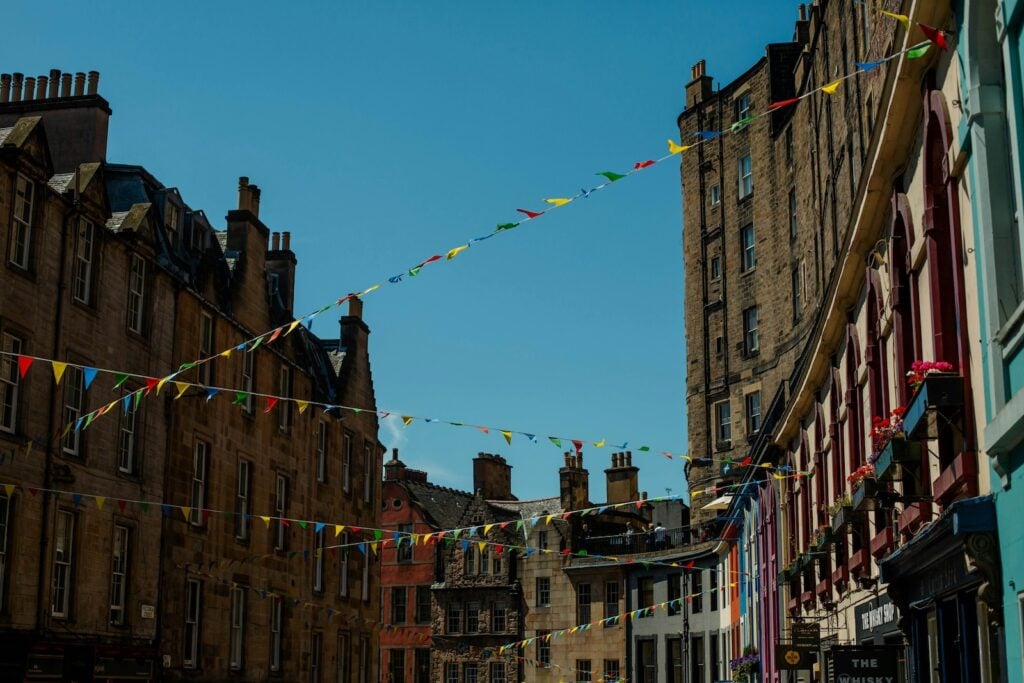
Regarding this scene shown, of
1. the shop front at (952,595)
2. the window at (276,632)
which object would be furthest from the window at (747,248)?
the shop front at (952,595)

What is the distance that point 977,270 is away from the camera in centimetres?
1055

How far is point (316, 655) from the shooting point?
126 feet

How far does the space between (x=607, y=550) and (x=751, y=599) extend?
24665 mm

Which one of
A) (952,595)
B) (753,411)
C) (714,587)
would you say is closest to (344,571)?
(753,411)

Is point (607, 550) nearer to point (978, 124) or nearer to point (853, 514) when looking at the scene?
point (853, 514)

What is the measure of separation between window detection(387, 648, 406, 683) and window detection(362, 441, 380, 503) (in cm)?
2534

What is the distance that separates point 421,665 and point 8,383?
45.9 metres

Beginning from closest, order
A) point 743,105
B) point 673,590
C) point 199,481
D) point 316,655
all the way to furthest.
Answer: point 199,481 < point 316,655 < point 743,105 < point 673,590

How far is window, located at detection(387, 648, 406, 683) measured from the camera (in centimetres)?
6644

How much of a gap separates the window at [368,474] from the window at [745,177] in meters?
16.0

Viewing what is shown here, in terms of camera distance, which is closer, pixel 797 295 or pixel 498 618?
pixel 797 295

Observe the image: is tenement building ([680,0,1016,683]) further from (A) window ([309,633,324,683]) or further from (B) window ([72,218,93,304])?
(B) window ([72,218,93,304])

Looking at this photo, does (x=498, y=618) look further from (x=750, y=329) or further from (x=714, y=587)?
(x=750, y=329)

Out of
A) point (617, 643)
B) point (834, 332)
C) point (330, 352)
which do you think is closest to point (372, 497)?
point (330, 352)
